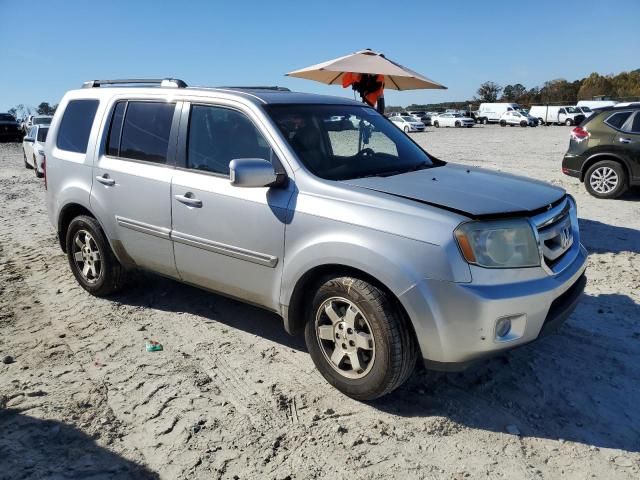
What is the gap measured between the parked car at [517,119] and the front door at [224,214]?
46.8 m

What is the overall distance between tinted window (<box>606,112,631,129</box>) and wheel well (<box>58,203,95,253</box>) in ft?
28.3

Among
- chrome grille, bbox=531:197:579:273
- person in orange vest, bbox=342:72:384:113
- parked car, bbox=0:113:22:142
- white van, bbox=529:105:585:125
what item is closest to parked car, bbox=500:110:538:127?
white van, bbox=529:105:585:125

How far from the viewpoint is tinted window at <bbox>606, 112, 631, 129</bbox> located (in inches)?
357

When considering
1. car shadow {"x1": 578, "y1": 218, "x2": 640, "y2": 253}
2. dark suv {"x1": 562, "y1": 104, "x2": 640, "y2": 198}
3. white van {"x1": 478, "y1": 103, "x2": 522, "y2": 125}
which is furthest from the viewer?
white van {"x1": 478, "y1": 103, "x2": 522, "y2": 125}

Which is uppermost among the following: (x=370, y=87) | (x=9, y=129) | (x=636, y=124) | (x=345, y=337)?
(x=370, y=87)

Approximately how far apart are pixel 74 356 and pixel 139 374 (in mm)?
630

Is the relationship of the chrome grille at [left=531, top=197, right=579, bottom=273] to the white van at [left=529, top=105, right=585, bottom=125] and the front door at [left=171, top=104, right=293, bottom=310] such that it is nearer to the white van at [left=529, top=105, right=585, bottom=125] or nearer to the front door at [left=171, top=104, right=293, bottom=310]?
the front door at [left=171, top=104, right=293, bottom=310]

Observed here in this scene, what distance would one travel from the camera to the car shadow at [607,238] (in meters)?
6.36

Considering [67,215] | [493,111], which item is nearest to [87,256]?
[67,215]

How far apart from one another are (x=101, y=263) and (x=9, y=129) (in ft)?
102

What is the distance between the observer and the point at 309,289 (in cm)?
344

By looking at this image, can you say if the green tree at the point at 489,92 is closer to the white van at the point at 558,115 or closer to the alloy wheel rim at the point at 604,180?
the white van at the point at 558,115

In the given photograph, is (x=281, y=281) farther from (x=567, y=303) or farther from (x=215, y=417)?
(x=567, y=303)

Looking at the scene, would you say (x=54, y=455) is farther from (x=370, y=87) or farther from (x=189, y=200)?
(x=370, y=87)
